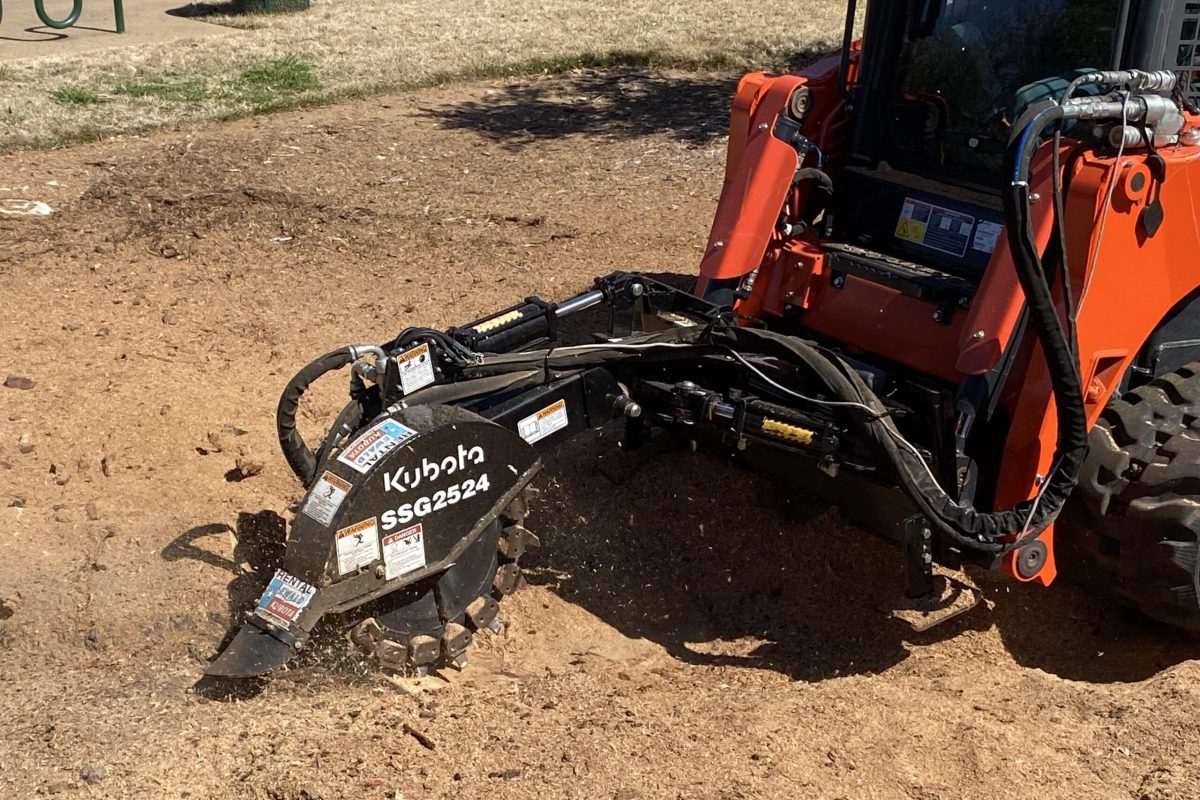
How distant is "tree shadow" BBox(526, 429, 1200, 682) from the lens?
14.7 feet

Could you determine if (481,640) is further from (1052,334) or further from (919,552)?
(1052,334)

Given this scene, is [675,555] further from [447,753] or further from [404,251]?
[404,251]

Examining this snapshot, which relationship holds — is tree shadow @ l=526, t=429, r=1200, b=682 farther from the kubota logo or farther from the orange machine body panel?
the kubota logo

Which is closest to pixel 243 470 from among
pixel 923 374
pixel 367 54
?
pixel 923 374

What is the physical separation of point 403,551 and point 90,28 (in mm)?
11762

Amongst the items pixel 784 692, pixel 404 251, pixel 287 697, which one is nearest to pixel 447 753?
pixel 287 697

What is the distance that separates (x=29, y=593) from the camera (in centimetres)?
428

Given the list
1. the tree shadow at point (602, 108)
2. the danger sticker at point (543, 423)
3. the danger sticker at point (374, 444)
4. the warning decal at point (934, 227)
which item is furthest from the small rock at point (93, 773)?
the tree shadow at point (602, 108)

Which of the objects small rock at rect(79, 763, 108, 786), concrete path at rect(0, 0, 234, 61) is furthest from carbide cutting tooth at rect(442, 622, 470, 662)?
concrete path at rect(0, 0, 234, 61)

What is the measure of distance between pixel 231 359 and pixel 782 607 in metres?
2.95

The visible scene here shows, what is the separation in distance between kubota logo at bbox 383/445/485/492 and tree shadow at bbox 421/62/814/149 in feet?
20.1

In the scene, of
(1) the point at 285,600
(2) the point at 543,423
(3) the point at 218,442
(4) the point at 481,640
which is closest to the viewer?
(1) the point at 285,600

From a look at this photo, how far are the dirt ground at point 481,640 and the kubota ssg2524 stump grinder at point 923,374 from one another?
0.96 ft

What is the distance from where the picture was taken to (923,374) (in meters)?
4.34
